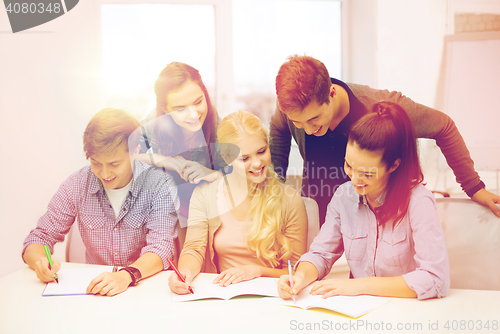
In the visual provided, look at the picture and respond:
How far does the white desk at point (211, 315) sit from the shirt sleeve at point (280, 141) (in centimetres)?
50

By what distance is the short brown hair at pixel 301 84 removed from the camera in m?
1.05

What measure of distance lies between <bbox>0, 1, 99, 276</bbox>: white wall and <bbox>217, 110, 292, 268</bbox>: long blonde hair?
1.87ft

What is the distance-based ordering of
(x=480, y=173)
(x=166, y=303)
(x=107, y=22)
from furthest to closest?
(x=107, y=22)
(x=480, y=173)
(x=166, y=303)

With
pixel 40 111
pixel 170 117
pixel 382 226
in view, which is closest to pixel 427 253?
pixel 382 226

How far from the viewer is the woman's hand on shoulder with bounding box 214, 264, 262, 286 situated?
0.96 metres

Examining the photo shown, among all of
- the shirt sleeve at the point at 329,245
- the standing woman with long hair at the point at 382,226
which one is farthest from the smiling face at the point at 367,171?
the shirt sleeve at the point at 329,245

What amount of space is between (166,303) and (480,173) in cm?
101

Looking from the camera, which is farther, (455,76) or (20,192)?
(20,192)

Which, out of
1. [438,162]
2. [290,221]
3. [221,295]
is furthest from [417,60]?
[221,295]

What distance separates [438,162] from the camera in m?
1.14

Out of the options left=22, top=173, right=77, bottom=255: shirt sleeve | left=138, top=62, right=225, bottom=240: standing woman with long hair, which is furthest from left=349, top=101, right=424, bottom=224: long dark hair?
left=22, top=173, right=77, bottom=255: shirt sleeve

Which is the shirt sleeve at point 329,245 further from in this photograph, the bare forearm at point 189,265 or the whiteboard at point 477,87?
the whiteboard at point 477,87

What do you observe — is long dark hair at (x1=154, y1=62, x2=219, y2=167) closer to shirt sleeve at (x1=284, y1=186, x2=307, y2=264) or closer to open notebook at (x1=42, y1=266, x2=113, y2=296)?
shirt sleeve at (x1=284, y1=186, x2=307, y2=264)

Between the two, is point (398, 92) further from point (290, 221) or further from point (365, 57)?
point (290, 221)
